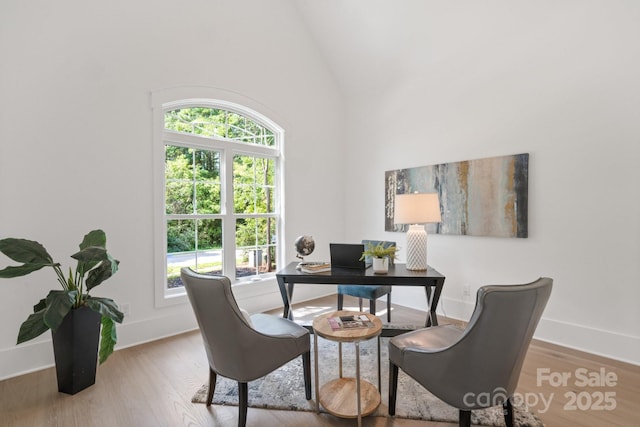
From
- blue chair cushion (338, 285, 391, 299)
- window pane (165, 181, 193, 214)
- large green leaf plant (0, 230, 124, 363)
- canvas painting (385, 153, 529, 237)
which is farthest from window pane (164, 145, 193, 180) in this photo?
canvas painting (385, 153, 529, 237)

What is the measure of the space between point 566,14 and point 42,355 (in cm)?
538

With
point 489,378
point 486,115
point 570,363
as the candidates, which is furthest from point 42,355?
point 486,115

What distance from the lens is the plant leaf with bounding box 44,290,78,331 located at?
1.99 m

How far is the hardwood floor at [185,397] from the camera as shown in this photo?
1.94 meters

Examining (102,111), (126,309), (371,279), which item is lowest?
(126,309)

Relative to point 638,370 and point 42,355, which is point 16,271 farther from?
point 638,370

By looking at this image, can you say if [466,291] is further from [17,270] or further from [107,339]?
[17,270]

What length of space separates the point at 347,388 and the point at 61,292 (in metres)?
2.03

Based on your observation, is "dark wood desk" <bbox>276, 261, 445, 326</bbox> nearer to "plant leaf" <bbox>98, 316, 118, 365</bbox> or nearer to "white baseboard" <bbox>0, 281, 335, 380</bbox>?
"plant leaf" <bbox>98, 316, 118, 365</bbox>

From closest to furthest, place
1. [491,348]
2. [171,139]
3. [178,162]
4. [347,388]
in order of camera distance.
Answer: [491,348] < [347,388] < [171,139] < [178,162]

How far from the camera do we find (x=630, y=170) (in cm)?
263

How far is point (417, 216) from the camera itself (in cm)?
269

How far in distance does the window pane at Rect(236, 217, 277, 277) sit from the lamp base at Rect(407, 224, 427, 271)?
2114mm

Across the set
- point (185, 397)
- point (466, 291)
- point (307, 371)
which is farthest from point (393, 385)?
point (466, 291)
